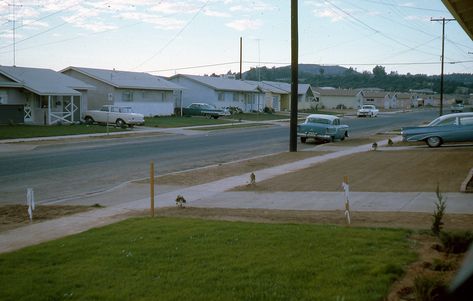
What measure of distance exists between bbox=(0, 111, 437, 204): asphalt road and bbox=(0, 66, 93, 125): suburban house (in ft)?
32.7

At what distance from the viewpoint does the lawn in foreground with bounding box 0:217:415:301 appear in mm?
5816

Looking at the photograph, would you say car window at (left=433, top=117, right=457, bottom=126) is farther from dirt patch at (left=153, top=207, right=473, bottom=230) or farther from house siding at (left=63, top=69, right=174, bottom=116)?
house siding at (left=63, top=69, right=174, bottom=116)

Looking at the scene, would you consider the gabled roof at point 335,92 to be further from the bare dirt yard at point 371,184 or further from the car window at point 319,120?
the bare dirt yard at point 371,184

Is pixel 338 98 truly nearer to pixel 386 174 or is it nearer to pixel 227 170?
pixel 227 170

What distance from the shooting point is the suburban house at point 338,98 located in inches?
4313

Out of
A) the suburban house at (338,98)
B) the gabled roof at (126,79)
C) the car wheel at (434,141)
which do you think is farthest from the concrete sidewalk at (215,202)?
the suburban house at (338,98)

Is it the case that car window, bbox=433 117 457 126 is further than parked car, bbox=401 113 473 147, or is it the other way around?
car window, bbox=433 117 457 126

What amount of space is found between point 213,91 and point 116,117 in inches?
1070

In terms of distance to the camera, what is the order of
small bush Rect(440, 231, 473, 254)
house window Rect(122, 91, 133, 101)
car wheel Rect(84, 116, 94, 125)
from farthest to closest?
house window Rect(122, 91, 133, 101) → car wheel Rect(84, 116, 94, 125) → small bush Rect(440, 231, 473, 254)

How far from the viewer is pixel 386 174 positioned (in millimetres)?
17156

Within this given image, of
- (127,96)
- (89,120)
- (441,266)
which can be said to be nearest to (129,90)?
(127,96)

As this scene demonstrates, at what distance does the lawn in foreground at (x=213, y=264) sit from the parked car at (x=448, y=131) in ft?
60.2

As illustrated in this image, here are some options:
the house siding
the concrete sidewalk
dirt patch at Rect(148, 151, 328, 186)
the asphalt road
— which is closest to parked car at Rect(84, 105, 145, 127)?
the house siding

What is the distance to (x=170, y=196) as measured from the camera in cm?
1446
